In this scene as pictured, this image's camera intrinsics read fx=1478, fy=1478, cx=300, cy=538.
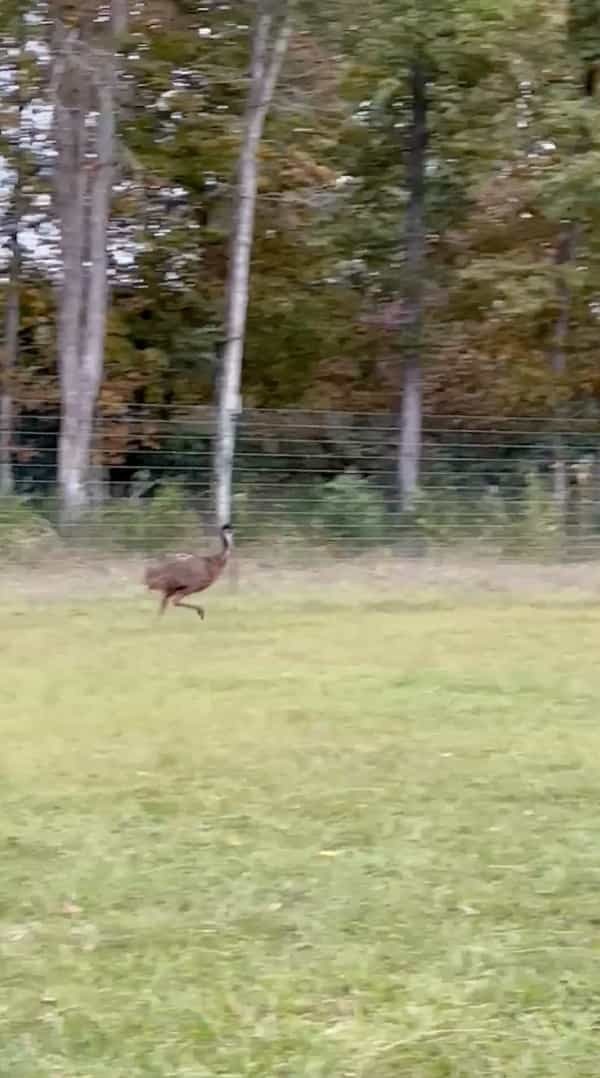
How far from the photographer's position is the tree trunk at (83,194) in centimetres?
1611

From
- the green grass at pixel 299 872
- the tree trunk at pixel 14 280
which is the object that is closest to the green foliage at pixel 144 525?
the green grass at pixel 299 872

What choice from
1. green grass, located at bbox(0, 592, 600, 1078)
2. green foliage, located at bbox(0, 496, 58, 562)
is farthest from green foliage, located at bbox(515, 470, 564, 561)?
green grass, located at bbox(0, 592, 600, 1078)

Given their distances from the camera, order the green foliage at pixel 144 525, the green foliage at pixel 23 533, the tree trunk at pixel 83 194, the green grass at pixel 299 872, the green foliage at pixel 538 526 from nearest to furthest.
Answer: the green grass at pixel 299 872
the green foliage at pixel 23 533
the green foliage at pixel 144 525
the green foliage at pixel 538 526
the tree trunk at pixel 83 194

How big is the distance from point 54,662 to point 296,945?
5.13 meters

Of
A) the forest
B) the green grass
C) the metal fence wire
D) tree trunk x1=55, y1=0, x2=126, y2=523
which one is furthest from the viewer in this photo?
tree trunk x1=55, y1=0, x2=126, y2=523

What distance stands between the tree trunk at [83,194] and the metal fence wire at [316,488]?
6.27 feet

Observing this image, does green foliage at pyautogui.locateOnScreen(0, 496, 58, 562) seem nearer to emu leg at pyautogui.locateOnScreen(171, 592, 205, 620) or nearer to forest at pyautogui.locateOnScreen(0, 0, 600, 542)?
forest at pyautogui.locateOnScreen(0, 0, 600, 542)

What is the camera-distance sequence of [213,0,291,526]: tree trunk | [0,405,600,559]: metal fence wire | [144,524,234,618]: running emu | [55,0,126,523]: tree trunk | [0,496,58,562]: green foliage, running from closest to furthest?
[144,524,234,618]: running emu, [0,496,58,562]: green foliage, [0,405,600,559]: metal fence wire, [55,0,126,523]: tree trunk, [213,0,291,526]: tree trunk

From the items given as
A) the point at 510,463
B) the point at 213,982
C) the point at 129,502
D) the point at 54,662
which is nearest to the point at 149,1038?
the point at 213,982

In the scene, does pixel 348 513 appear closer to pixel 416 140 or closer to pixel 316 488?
pixel 316 488

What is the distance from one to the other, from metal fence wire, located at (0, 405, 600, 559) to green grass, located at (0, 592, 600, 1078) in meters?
4.94

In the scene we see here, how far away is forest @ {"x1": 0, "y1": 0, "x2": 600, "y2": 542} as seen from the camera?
47.8 feet

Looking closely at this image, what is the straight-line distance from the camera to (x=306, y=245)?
20.0 meters

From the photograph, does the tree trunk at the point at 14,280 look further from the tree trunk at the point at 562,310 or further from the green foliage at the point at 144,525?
the tree trunk at the point at 562,310
